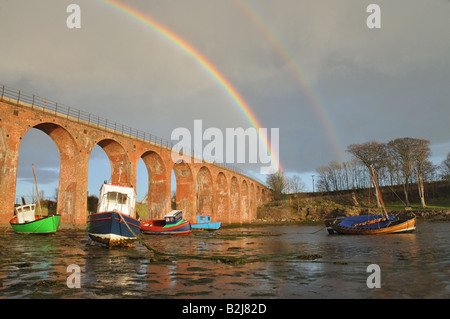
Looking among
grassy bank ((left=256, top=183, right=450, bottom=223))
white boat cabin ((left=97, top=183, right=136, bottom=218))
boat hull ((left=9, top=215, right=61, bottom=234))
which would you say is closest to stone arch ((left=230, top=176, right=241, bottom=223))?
grassy bank ((left=256, top=183, right=450, bottom=223))

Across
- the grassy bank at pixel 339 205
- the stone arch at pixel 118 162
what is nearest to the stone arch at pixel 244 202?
the grassy bank at pixel 339 205

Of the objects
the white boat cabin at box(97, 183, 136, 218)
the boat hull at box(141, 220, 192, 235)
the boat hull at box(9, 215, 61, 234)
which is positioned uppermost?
the white boat cabin at box(97, 183, 136, 218)

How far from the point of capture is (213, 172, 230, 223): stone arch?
5138 centimetres

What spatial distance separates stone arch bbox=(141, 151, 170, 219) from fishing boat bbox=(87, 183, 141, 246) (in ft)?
61.9

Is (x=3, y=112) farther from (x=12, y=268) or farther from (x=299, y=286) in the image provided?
(x=299, y=286)

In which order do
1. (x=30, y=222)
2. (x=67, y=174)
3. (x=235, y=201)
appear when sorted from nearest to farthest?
(x=30, y=222) < (x=67, y=174) < (x=235, y=201)

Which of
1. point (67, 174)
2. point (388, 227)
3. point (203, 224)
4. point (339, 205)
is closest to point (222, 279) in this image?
point (388, 227)

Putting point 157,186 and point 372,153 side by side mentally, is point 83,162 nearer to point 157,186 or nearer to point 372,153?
point 157,186

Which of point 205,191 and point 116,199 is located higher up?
point 205,191

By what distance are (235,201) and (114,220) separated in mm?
47895

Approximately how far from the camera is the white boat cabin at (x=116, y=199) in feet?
49.9

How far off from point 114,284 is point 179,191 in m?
36.0

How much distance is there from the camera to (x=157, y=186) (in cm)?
3547

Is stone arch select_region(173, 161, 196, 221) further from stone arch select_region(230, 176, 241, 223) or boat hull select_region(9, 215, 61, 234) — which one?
boat hull select_region(9, 215, 61, 234)
